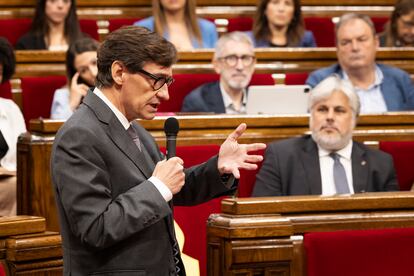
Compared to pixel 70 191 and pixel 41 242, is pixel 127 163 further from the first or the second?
pixel 41 242

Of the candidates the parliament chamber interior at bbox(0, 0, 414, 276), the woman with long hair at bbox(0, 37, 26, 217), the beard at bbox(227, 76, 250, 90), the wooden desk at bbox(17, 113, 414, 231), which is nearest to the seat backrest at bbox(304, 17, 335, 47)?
the parliament chamber interior at bbox(0, 0, 414, 276)

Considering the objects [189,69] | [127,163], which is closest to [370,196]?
[127,163]

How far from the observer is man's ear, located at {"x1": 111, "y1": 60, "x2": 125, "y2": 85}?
80cm

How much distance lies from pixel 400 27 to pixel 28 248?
1348 mm

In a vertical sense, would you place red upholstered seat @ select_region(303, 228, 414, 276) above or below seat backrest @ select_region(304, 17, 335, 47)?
below

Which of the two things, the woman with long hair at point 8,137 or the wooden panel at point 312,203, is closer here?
the wooden panel at point 312,203

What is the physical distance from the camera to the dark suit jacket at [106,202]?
753mm

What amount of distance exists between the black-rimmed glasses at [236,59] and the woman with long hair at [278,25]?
0.31 metres

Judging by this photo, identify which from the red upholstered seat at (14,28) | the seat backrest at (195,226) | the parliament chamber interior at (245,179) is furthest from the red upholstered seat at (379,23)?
the seat backrest at (195,226)

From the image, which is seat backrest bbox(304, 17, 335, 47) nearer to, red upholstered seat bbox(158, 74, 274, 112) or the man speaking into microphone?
red upholstered seat bbox(158, 74, 274, 112)

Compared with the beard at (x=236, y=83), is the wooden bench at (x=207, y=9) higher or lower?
higher

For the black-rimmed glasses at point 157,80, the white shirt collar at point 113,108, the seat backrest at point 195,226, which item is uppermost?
the black-rimmed glasses at point 157,80

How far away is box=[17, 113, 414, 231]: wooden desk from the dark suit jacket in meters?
0.48

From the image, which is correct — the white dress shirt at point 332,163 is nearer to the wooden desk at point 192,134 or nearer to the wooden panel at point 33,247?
the wooden desk at point 192,134
